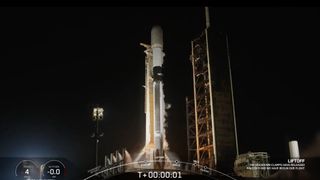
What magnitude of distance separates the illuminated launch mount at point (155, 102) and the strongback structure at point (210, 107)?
153cm

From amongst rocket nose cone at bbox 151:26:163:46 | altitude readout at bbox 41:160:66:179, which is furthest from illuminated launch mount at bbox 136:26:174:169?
altitude readout at bbox 41:160:66:179

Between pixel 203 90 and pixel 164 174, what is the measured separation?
12760 millimetres

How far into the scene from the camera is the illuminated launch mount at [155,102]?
2148cm

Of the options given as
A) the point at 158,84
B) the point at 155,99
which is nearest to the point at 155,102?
the point at 155,99

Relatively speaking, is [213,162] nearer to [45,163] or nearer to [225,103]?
[225,103]

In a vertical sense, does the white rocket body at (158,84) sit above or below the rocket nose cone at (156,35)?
below

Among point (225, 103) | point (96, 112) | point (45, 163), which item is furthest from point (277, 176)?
point (225, 103)

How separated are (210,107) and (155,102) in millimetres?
2960

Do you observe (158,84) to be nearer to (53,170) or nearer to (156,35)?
(156,35)

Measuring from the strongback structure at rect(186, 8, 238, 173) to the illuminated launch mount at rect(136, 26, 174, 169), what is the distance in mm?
1534

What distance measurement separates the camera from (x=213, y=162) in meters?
20.3

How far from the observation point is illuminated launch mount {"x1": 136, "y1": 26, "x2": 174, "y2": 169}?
21484mm

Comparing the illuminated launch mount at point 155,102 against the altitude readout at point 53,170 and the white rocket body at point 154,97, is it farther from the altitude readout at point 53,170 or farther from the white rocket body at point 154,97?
the altitude readout at point 53,170

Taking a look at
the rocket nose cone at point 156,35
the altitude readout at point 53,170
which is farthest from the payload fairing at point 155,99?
the altitude readout at point 53,170
